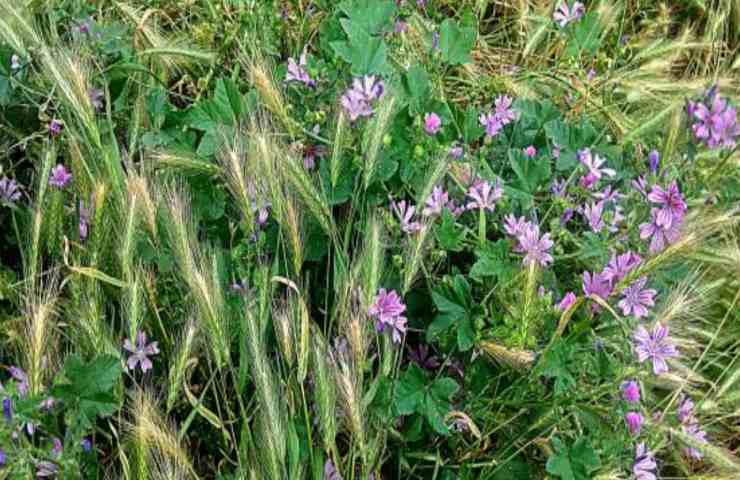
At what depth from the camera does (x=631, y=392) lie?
1366mm

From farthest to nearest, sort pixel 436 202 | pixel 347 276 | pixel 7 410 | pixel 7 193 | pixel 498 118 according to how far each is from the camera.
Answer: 1. pixel 498 118
2. pixel 7 193
3. pixel 436 202
4. pixel 347 276
5. pixel 7 410

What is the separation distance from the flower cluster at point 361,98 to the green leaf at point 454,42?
0.30 m

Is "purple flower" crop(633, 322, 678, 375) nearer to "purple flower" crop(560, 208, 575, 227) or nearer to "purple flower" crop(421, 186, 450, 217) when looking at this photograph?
"purple flower" crop(560, 208, 575, 227)

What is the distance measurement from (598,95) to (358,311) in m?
1.13

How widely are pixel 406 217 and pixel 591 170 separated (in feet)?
1.06

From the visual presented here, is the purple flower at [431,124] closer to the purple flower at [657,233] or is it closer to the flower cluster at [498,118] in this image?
the flower cluster at [498,118]

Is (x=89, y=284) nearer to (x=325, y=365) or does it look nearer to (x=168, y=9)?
(x=325, y=365)

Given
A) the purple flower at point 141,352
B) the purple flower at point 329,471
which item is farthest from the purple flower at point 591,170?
the purple flower at point 141,352

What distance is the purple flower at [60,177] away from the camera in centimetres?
155

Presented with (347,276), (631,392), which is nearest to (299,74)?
(347,276)

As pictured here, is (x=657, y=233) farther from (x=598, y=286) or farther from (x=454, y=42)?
(x=454, y=42)

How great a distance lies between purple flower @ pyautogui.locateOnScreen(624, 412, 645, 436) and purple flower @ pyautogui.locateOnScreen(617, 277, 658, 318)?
0.14m

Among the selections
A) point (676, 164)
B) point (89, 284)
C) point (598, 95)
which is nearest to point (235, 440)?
point (89, 284)

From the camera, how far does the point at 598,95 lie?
225 cm
